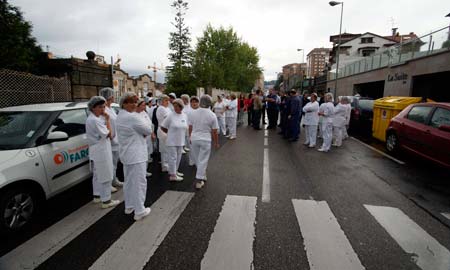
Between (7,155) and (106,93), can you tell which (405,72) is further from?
(7,155)

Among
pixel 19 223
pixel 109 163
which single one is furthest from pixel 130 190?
pixel 19 223

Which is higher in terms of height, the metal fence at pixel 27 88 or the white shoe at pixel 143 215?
the metal fence at pixel 27 88

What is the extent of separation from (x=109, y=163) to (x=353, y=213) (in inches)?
160

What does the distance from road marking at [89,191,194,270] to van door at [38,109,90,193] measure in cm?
150

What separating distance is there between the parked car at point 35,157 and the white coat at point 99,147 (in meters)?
0.41

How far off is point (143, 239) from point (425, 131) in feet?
23.7

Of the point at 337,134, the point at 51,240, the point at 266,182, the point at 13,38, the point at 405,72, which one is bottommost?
the point at 51,240

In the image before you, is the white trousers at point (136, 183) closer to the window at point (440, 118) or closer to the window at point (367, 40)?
the window at point (440, 118)

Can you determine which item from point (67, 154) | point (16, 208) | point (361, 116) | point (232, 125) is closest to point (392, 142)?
point (361, 116)

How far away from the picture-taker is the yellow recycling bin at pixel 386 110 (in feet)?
28.2

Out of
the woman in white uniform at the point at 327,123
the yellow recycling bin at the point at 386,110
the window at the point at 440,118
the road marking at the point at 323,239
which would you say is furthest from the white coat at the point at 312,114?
the road marking at the point at 323,239

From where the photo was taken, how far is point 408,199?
4348 mm

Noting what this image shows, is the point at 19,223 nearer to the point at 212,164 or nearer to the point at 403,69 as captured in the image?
the point at 212,164

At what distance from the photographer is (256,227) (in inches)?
129
